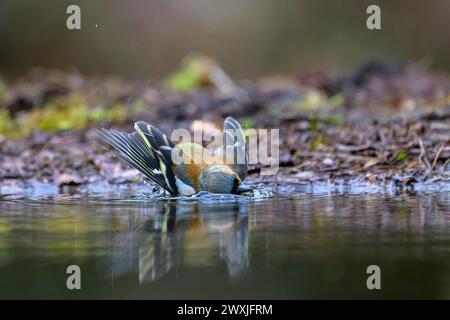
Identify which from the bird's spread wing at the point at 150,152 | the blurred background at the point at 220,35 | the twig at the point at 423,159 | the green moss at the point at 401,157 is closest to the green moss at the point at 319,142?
the green moss at the point at 401,157

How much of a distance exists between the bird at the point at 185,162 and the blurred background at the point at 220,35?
1030 cm

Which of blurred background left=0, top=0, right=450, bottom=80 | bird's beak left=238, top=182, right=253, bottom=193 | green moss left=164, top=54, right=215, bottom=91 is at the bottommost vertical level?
bird's beak left=238, top=182, right=253, bottom=193

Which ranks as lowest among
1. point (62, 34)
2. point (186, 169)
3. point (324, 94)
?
point (186, 169)

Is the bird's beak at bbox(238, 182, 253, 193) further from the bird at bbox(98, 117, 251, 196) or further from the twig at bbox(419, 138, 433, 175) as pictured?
the twig at bbox(419, 138, 433, 175)

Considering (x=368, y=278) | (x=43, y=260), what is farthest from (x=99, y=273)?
(x=368, y=278)

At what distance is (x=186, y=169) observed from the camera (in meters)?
5.98

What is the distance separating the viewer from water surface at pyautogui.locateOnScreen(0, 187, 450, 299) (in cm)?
339

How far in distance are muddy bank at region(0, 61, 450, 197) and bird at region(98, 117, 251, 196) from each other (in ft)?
3.42

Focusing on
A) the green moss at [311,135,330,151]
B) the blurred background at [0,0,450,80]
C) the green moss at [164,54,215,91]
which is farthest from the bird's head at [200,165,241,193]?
the blurred background at [0,0,450,80]

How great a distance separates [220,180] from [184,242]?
59.8 inches

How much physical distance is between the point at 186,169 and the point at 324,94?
567 centimetres

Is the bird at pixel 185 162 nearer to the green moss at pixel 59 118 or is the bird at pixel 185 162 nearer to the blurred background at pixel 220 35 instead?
the green moss at pixel 59 118

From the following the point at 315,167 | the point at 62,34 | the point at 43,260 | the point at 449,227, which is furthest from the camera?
the point at 62,34
